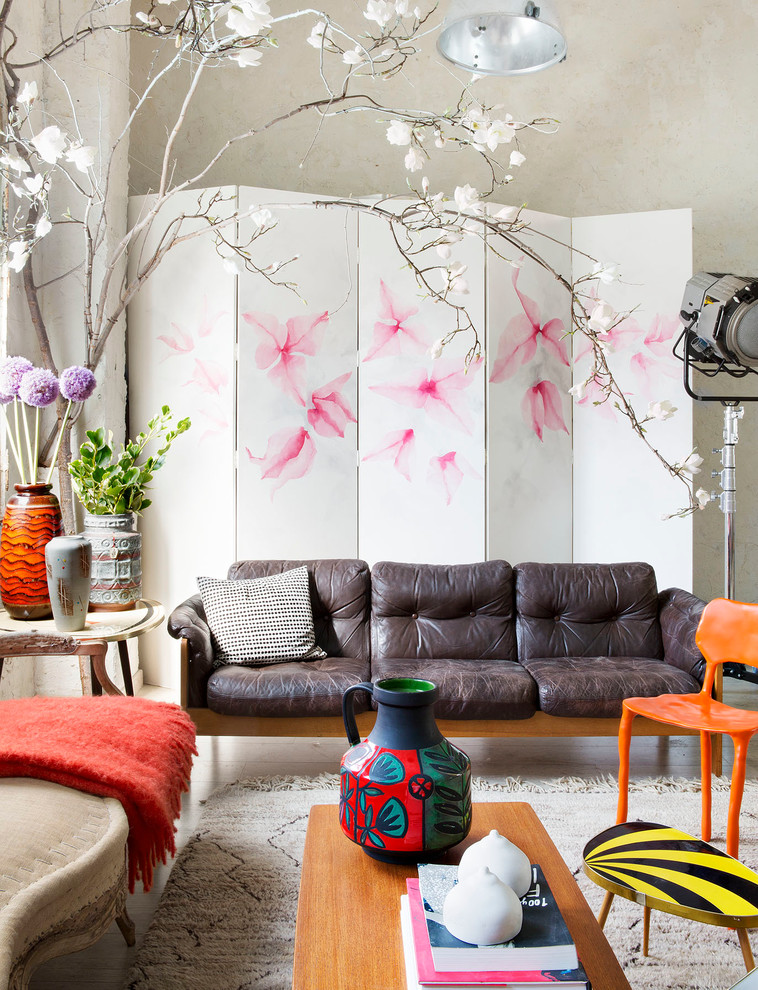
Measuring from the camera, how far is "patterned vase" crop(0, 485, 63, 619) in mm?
2576

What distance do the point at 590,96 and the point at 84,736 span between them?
4.56 meters

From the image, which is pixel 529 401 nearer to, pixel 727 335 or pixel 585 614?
pixel 727 335

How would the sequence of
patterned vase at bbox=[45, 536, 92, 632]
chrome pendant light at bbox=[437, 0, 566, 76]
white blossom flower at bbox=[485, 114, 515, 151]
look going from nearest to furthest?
white blossom flower at bbox=[485, 114, 515, 151] → patterned vase at bbox=[45, 536, 92, 632] → chrome pendant light at bbox=[437, 0, 566, 76]

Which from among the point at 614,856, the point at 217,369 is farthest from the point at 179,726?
the point at 217,369

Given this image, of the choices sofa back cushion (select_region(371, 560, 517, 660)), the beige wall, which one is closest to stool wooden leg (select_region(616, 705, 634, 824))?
sofa back cushion (select_region(371, 560, 517, 660))

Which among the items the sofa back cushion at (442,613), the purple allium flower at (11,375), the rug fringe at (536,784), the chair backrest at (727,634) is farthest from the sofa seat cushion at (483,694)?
the purple allium flower at (11,375)

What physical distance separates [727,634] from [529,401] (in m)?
1.88

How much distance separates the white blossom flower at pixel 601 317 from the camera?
2.51 metres

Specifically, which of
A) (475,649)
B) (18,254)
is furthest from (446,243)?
(475,649)

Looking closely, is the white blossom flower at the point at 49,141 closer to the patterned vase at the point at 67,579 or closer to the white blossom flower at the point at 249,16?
the white blossom flower at the point at 249,16

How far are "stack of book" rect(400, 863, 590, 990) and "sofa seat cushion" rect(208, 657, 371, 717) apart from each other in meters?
1.65

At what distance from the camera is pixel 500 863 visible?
123 centimetres

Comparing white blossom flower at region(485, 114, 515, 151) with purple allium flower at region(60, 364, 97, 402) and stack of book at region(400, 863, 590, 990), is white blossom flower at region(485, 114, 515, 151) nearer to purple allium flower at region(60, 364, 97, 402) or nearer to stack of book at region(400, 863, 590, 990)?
purple allium flower at region(60, 364, 97, 402)

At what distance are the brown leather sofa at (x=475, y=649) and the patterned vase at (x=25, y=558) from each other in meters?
0.54
